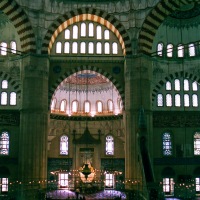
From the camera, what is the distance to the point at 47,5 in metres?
18.7

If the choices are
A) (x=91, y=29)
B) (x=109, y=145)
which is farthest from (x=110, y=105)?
(x=91, y=29)

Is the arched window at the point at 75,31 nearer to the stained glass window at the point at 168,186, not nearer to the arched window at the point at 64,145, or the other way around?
the arched window at the point at 64,145

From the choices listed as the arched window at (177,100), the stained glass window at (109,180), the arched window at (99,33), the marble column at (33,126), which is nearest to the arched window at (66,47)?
the arched window at (99,33)

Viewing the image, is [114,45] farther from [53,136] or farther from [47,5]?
[53,136]

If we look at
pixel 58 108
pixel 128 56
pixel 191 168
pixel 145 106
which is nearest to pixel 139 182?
pixel 145 106

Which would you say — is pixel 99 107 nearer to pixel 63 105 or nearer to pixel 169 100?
pixel 63 105

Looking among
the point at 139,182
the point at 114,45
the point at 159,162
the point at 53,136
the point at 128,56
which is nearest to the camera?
the point at 139,182

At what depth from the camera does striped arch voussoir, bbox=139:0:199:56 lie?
60.3 ft

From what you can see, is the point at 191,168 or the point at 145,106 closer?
the point at 145,106

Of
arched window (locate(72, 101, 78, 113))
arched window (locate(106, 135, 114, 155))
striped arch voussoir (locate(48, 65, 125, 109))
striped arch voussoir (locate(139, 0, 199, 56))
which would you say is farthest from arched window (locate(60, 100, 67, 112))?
striped arch voussoir (locate(139, 0, 199, 56))

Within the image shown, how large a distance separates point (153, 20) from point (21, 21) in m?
6.10

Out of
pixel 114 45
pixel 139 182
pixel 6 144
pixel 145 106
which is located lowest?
pixel 139 182

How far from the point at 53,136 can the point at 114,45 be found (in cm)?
785

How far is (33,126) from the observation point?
17703mm
